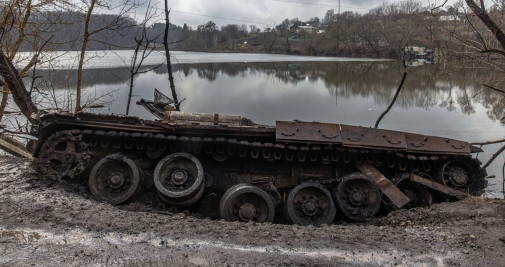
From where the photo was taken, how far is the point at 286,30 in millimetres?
88812

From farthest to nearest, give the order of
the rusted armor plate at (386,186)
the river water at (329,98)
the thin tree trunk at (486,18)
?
the river water at (329,98) → the thin tree trunk at (486,18) → the rusted armor plate at (386,186)

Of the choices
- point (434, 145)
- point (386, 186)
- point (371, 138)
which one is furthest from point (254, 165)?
point (434, 145)

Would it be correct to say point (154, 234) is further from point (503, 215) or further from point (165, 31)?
point (165, 31)

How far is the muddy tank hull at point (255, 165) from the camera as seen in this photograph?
6.28m

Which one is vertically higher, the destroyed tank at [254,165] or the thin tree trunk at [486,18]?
the thin tree trunk at [486,18]

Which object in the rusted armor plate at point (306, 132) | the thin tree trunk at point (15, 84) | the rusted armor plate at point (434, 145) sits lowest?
the rusted armor plate at point (434, 145)

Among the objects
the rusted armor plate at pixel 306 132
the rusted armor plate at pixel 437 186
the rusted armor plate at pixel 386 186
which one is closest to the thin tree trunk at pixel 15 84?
the rusted armor plate at pixel 306 132

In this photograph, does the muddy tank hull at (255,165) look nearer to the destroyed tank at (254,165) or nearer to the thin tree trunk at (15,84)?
the destroyed tank at (254,165)

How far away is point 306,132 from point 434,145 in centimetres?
215

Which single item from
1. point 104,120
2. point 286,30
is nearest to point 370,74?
point 104,120

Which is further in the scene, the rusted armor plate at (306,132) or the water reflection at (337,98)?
the water reflection at (337,98)

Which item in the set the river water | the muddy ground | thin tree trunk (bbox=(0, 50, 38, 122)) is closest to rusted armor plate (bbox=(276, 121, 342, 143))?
the muddy ground

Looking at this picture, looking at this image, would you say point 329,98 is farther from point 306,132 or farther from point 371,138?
point 306,132

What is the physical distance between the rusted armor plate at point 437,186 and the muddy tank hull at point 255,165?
18 mm
